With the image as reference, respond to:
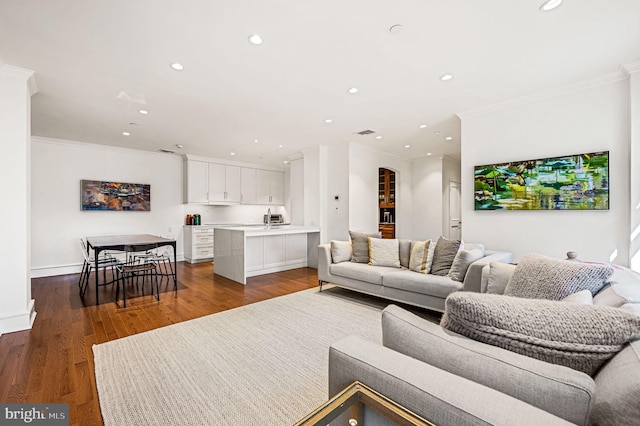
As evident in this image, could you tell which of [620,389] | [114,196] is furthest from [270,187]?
[620,389]

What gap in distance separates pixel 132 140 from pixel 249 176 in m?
3.03

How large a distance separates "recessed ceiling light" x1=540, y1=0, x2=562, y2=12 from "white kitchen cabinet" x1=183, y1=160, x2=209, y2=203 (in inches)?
267

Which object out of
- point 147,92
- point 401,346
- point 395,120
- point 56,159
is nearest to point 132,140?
point 56,159

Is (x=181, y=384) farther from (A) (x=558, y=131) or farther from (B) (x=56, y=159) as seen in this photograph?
(B) (x=56, y=159)

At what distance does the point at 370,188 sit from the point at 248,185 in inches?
142

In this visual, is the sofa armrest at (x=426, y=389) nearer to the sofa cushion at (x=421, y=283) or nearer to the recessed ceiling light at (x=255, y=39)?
the sofa cushion at (x=421, y=283)

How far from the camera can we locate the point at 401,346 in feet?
3.32

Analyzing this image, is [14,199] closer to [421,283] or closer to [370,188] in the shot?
[421,283]

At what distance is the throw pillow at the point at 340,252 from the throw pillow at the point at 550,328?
3.08m

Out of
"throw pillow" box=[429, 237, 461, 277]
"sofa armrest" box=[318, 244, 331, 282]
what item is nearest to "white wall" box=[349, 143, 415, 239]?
"sofa armrest" box=[318, 244, 331, 282]

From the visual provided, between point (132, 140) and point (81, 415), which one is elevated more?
point (132, 140)

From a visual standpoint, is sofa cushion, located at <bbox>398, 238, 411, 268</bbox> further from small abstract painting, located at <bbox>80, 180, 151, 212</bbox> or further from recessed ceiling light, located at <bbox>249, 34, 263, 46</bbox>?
small abstract painting, located at <bbox>80, 180, 151, 212</bbox>

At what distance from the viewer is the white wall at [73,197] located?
5156 millimetres

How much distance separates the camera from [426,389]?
2.52ft
